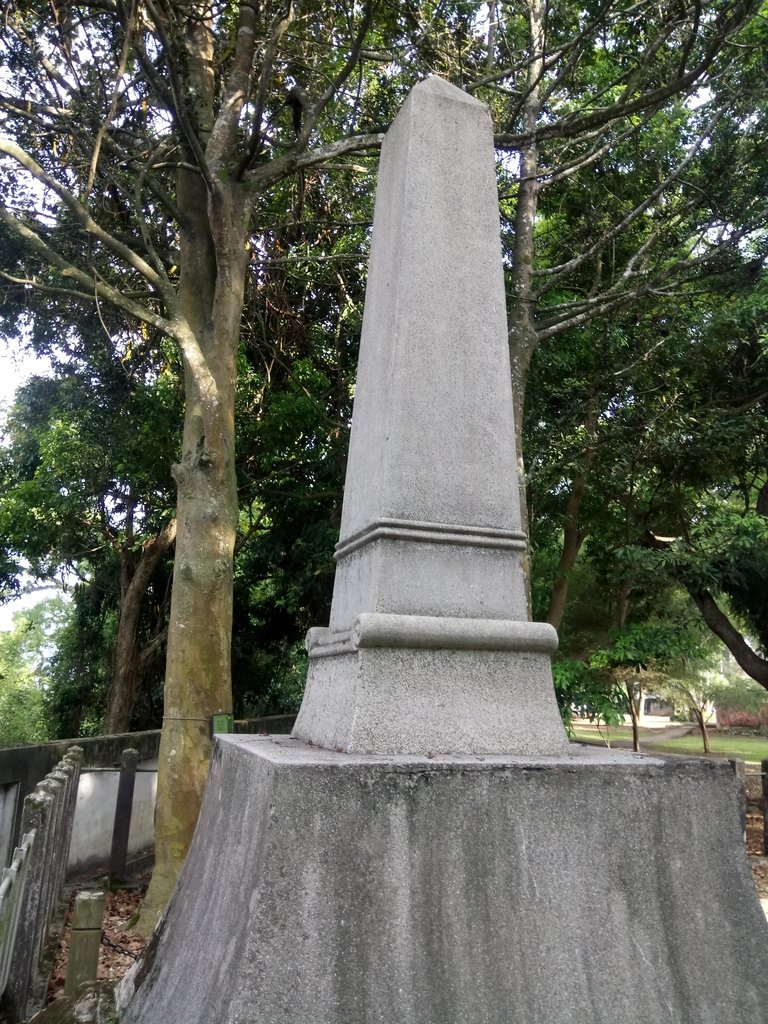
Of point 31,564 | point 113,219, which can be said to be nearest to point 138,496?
point 31,564

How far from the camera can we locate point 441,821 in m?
2.13

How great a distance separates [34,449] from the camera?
549 inches

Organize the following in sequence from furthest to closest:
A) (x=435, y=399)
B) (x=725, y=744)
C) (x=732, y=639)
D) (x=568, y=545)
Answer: (x=725, y=744)
(x=732, y=639)
(x=568, y=545)
(x=435, y=399)

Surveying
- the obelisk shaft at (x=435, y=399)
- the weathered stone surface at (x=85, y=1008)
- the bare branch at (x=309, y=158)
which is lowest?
the weathered stone surface at (x=85, y=1008)

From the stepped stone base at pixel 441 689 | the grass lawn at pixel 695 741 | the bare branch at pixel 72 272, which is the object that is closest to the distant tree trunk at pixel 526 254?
the bare branch at pixel 72 272

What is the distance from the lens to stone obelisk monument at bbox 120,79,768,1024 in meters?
1.99

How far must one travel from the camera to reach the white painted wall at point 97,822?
7398 mm

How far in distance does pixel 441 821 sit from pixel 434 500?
117 cm

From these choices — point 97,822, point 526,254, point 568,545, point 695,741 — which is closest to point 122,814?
point 97,822

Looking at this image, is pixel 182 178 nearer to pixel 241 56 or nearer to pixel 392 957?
pixel 241 56

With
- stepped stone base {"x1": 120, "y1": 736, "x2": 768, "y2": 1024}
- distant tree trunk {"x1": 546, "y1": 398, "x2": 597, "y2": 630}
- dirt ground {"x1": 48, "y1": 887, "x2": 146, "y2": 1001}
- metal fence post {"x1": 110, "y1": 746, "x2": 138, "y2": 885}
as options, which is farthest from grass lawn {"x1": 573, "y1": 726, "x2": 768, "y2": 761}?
stepped stone base {"x1": 120, "y1": 736, "x2": 768, "y2": 1024}

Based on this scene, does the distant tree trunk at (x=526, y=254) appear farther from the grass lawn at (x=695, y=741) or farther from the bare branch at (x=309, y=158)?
the grass lawn at (x=695, y=741)

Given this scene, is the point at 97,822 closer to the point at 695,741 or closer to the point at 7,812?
the point at 7,812

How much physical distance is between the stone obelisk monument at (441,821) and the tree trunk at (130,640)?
31.8 feet
